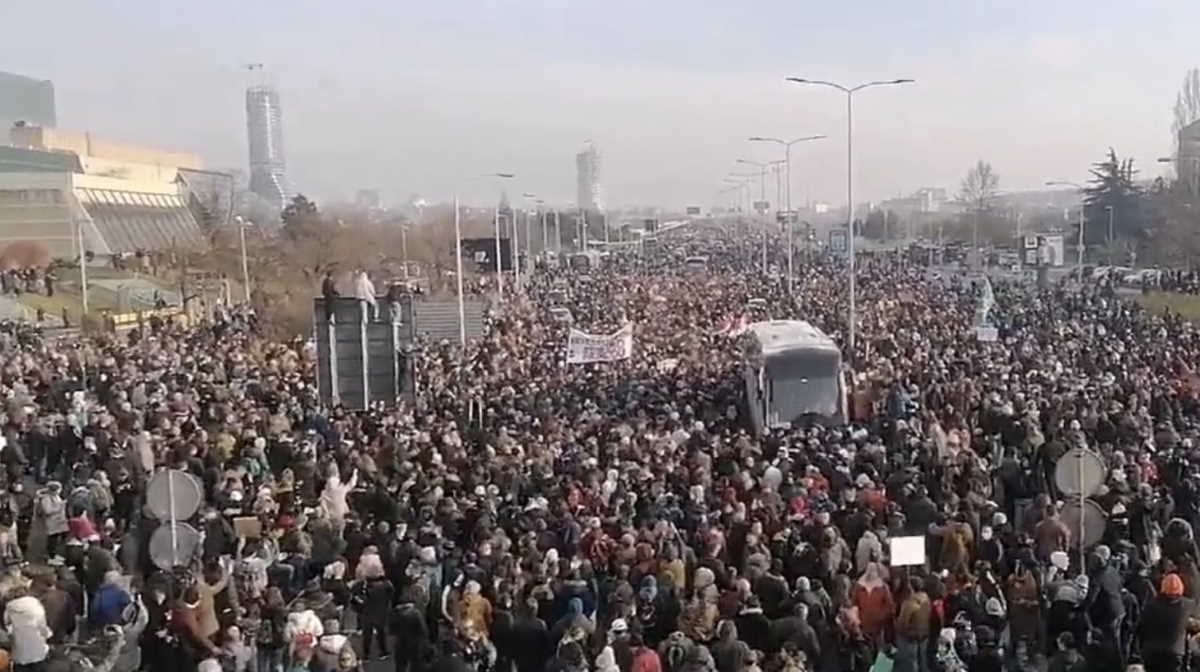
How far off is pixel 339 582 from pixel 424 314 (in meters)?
25.3

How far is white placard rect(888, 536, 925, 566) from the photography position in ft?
34.3

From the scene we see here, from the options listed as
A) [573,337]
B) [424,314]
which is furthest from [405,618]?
[424,314]

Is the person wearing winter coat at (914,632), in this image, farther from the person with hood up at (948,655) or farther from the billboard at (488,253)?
the billboard at (488,253)

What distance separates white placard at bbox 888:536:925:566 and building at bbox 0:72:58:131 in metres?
143

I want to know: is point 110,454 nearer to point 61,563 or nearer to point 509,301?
point 61,563

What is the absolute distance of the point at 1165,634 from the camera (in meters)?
9.21

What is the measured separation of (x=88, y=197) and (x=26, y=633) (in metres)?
67.2

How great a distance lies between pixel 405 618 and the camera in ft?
32.7

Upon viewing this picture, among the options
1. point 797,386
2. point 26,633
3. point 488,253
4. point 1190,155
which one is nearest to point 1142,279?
point 488,253

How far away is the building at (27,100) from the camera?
144 meters

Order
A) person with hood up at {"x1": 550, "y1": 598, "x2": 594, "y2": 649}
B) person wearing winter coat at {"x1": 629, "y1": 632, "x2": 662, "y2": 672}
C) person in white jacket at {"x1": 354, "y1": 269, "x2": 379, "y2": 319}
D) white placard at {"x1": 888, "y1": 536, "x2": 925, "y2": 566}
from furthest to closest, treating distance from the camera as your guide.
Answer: person in white jacket at {"x1": 354, "y1": 269, "x2": 379, "y2": 319} → white placard at {"x1": 888, "y1": 536, "x2": 925, "y2": 566} → person with hood up at {"x1": 550, "y1": 598, "x2": 594, "y2": 649} → person wearing winter coat at {"x1": 629, "y1": 632, "x2": 662, "y2": 672}

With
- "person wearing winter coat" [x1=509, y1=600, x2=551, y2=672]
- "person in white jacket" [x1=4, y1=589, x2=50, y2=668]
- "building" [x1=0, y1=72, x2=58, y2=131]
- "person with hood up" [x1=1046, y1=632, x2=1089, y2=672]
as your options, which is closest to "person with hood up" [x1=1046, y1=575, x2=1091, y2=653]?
"person with hood up" [x1=1046, y1=632, x2=1089, y2=672]

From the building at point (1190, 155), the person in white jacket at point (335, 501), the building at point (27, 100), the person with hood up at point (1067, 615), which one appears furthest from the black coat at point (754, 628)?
the building at point (27, 100)

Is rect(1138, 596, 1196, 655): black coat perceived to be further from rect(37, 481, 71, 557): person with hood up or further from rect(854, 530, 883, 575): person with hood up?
rect(37, 481, 71, 557): person with hood up
